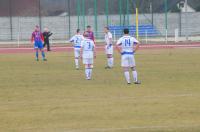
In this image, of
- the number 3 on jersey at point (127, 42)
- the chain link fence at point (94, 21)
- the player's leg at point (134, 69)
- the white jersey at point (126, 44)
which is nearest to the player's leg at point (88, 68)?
the player's leg at point (134, 69)

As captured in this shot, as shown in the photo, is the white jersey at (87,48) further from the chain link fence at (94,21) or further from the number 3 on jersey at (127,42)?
the chain link fence at (94,21)

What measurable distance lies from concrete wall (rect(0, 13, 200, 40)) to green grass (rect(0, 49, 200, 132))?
130 feet

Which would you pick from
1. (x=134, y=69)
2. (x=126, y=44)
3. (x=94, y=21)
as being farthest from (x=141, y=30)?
(x=126, y=44)

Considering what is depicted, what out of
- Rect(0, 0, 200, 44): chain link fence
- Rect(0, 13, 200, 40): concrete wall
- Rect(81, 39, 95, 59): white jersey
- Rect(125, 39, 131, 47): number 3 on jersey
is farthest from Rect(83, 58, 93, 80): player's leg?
Rect(0, 13, 200, 40): concrete wall

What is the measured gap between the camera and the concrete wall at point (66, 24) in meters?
69.2

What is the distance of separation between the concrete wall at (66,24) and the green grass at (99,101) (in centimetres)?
3973

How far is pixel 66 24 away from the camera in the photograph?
70.5m

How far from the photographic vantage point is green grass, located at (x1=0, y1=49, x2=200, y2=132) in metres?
13.9

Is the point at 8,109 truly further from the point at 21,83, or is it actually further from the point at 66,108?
the point at 21,83

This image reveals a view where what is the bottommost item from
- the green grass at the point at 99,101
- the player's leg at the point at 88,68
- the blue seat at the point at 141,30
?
the green grass at the point at 99,101

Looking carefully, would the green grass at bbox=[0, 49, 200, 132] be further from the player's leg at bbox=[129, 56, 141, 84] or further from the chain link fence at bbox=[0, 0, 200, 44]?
the chain link fence at bbox=[0, 0, 200, 44]

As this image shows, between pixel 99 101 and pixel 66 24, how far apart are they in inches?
2084

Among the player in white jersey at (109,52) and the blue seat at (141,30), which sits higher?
the blue seat at (141,30)

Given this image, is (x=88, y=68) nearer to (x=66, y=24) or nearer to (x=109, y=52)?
(x=109, y=52)
